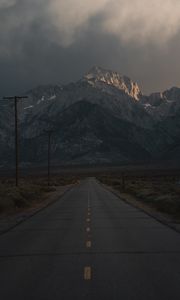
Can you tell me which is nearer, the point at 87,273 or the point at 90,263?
the point at 87,273

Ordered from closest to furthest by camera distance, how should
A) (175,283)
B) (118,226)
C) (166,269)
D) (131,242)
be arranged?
(175,283) < (166,269) < (131,242) < (118,226)

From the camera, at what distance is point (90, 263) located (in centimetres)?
1488

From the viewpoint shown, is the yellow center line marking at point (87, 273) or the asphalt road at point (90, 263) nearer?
the asphalt road at point (90, 263)

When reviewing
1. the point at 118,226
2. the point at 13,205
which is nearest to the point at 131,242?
the point at 118,226

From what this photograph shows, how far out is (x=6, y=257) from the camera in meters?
16.4

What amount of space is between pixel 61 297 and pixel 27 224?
17643 mm

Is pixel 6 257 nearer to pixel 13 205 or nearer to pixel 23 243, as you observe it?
pixel 23 243

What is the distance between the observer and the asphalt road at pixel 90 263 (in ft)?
36.4

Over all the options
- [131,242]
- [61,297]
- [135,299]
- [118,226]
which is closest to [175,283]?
[135,299]

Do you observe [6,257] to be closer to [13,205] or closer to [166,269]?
[166,269]

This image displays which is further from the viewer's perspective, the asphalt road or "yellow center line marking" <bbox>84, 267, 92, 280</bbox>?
"yellow center line marking" <bbox>84, 267, 92, 280</bbox>

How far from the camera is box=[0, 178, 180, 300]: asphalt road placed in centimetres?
1111

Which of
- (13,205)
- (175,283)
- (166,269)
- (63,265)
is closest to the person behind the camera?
(175,283)

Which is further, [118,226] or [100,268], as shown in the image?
[118,226]
